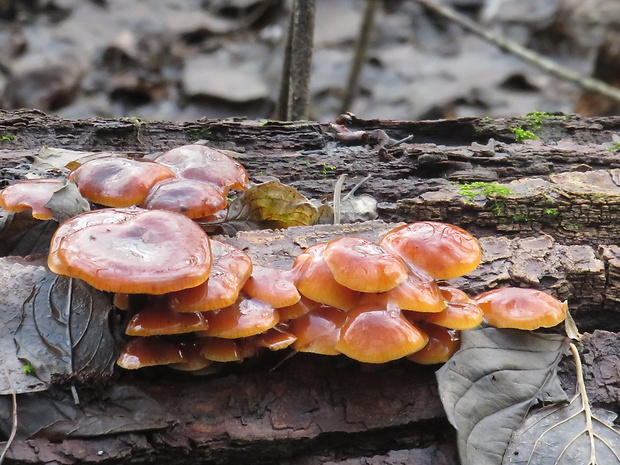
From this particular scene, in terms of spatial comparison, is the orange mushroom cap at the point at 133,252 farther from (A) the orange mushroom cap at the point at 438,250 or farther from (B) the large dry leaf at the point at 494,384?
(B) the large dry leaf at the point at 494,384

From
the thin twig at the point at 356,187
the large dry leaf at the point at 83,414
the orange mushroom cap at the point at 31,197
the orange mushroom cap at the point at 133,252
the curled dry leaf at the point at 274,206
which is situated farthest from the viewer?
the thin twig at the point at 356,187

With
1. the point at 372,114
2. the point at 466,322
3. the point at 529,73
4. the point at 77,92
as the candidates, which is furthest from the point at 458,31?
the point at 466,322

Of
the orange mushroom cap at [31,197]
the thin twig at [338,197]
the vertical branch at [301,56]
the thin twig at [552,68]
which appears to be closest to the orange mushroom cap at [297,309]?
the thin twig at [338,197]

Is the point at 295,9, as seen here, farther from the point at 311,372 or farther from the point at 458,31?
the point at 458,31

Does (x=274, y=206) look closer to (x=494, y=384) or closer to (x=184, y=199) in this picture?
(x=184, y=199)

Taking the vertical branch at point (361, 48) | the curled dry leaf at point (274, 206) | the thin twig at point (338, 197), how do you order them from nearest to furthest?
the curled dry leaf at point (274, 206) → the thin twig at point (338, 197) → the vertical branch at point (361, 48)

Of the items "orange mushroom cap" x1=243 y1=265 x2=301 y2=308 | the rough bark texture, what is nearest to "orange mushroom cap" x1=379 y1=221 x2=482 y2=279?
the rough bark texture

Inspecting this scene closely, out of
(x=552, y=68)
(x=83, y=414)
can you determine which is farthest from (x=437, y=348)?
(x=552, y=68)

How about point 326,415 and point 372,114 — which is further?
point 372,114

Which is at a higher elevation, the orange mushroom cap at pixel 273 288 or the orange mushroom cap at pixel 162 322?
the orange mushroom cap at pixel 273 288
